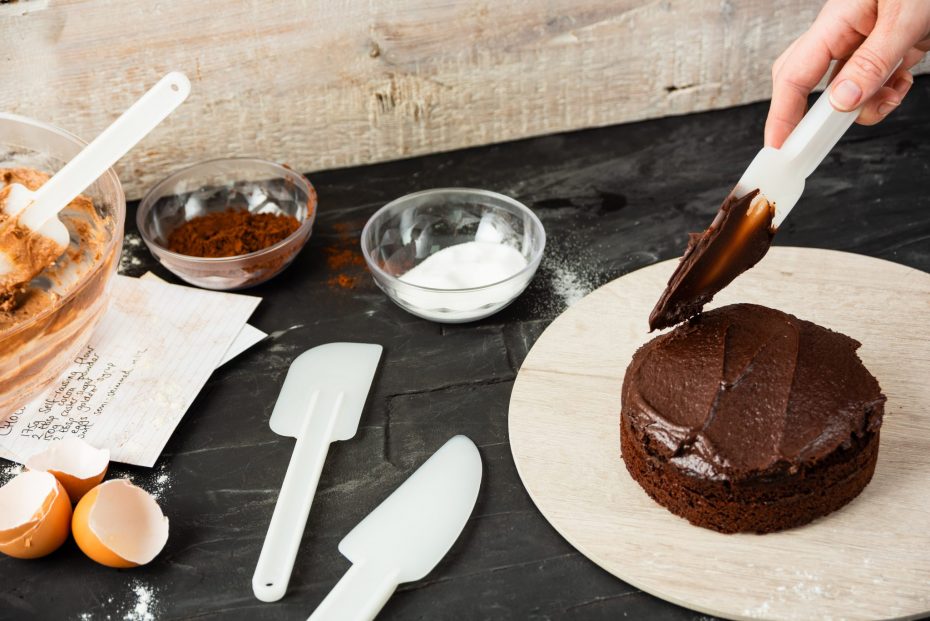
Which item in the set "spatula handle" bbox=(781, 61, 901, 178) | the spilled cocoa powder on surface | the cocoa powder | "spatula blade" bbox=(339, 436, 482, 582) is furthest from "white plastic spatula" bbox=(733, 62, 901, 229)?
the cocoa powder

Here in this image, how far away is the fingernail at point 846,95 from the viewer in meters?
1.31

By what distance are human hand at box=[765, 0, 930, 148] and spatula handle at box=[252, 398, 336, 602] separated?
1.01m

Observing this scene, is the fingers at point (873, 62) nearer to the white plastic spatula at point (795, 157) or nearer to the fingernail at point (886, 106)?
the white plastic spatula at point (795, 157)

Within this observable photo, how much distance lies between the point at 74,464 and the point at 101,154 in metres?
0.54

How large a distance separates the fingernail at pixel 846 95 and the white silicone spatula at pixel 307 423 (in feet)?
3.06

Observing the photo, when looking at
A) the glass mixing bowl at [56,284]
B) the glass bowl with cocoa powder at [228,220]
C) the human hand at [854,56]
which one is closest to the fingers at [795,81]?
the human hand at [854,56]

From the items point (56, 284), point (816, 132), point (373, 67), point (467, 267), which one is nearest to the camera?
point (816, 132)

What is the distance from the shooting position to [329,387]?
5.20ft

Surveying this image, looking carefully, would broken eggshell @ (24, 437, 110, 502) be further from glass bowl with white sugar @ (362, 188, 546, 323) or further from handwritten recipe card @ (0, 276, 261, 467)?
glass bowl with white sugar @ (362, 188, 546, 323)

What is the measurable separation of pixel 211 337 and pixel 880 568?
4.19 feet

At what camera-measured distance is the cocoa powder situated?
1.87 metres

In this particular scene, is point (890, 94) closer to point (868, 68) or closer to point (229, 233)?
point (868, 68)

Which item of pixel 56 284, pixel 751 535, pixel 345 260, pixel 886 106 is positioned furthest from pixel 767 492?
pixel 56 284

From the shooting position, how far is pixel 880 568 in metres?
1.22
